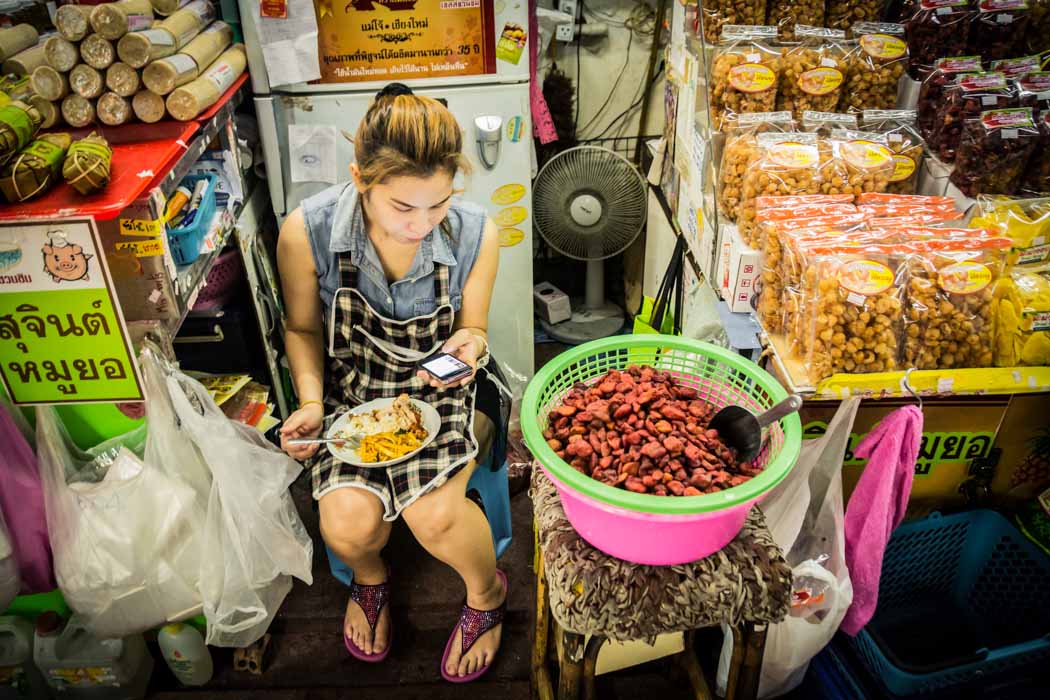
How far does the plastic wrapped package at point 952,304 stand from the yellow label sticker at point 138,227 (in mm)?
1670

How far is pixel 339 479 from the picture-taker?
6.11 feet

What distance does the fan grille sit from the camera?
9.54 feet

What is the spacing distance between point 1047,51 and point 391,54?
1.95 meters

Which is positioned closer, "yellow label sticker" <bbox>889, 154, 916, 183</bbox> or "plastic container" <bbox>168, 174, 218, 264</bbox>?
"plastic container" <bbox>168, 174, 218, 264</bbox>

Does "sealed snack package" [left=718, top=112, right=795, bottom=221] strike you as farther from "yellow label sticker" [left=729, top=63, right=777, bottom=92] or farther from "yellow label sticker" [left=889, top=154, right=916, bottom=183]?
"yellow label sticker" [left=889, top=154, right=916, bottom=183]

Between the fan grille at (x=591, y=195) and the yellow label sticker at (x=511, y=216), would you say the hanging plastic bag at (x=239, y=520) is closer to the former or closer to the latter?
the yellow label sticker at (x=511, y=216)

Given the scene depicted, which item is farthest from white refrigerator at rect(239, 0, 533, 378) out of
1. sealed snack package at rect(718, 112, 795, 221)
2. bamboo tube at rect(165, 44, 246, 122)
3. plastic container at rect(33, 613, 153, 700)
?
plastic container at rect(33, 613, 153, 700)

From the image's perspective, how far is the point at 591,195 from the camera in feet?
9.76

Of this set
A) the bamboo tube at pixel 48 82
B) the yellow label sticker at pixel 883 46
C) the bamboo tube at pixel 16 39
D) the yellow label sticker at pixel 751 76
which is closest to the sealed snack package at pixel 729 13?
the yellow label sticker at pixel 751 76

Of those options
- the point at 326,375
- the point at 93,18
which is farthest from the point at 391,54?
the point at 326,375

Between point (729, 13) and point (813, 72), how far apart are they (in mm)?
330

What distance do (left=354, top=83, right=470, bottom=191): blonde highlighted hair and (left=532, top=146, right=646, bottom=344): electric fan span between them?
3.82 ft

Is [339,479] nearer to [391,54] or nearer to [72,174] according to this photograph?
[72,174]

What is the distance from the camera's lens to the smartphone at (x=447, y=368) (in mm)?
1880
